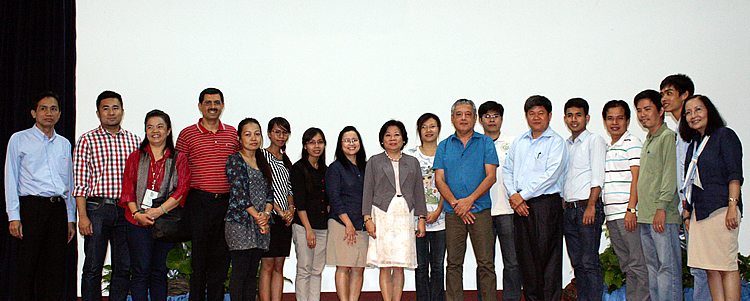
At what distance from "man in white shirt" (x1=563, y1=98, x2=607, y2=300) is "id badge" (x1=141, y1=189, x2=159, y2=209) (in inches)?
104

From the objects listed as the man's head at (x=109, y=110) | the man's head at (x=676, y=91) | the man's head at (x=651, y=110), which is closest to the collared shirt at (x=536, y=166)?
the man's head at (x=651, y=110)

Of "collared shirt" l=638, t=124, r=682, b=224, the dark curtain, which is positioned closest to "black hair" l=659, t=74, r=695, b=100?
"collared shirt" l=638, t=124, r=682, b=224

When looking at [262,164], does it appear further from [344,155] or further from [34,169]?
[34,169]

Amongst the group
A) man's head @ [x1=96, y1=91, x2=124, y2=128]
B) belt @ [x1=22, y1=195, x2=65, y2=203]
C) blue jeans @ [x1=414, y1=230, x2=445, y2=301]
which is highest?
man's head @ [x1=96, y1=91, x2=124, y2=128]

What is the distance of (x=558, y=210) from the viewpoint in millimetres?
3205

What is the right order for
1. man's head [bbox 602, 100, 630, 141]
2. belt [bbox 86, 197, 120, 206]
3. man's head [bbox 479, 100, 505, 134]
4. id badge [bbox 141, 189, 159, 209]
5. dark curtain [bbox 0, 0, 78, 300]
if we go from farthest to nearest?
1. dark curtain [bbox 0, 0, 78, 300]
2. man's head [bbox 479, 100, 505, 134]
3. man's head [bbox 602, 100, 630, 141]
4. belt [bbox 86, 197, 120, 206]
5. id badge [bbox 141, 189, 159, 209]

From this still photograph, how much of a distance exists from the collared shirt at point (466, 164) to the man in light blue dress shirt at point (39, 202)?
248 centimetres

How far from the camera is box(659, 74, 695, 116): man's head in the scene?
3260 mm

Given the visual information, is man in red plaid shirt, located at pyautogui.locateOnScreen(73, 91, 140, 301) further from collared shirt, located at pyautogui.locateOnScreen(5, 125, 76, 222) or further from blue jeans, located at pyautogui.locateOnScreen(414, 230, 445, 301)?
blue jeans, located at pyautogui.locateOnScreen(414, 230, 445, 301)

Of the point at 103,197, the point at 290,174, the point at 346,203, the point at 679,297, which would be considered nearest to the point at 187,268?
the point at 103,197

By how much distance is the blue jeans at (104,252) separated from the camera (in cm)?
312

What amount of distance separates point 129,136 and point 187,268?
1028mm

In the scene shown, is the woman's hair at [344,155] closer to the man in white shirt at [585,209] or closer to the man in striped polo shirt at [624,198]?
the man in white shirt at [585,209]

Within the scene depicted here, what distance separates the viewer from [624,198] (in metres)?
3.28
